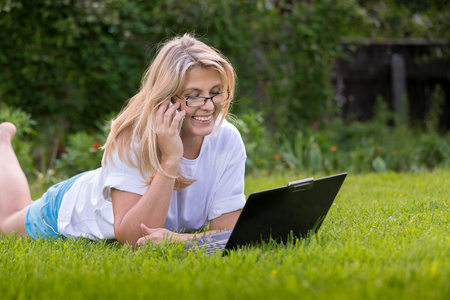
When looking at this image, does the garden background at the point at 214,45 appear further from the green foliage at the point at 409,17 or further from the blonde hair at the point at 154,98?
the blonde hair at the point at 154,98

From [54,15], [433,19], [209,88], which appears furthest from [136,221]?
→ [433,19]

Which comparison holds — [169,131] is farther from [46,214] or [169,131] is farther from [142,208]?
[46,214]

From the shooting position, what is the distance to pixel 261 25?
278 inches

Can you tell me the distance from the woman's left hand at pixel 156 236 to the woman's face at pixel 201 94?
1.71ft

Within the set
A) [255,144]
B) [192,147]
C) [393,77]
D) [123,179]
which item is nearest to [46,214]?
[123,179]

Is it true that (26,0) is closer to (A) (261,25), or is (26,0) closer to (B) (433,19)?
(A) (261,25)

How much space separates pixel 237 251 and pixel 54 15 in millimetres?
4831

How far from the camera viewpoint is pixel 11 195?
376 centimetres

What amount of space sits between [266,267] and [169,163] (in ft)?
2.70

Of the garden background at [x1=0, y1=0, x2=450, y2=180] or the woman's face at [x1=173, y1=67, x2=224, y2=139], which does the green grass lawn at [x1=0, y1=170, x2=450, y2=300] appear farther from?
the garden background at [x1=0, y1=0, x2=450, y2=180]

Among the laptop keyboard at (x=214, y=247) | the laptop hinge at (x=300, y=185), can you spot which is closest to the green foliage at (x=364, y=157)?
the laptop keyboard at (x=214, y=247)

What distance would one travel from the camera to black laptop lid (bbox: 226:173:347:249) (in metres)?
2.24

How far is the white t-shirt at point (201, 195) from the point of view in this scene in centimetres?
304

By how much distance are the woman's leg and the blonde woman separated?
0.31m
